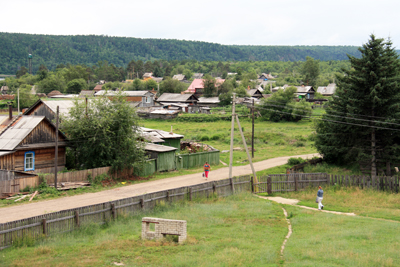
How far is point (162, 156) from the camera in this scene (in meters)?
35.4

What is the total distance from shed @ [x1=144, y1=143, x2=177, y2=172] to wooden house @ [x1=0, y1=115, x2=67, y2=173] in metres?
7.65

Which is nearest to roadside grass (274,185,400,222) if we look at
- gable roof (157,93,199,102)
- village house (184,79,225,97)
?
gable roof (157,93,199,102)

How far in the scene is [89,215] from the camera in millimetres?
18141

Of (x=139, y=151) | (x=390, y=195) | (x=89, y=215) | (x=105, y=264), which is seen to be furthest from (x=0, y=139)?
(x=390, y=195)

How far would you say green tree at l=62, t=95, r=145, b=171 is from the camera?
102 ft

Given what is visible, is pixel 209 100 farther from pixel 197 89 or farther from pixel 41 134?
pixel 41 134

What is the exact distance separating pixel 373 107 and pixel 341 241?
72.6 ft

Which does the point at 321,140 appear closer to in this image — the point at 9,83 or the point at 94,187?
the point at 94,187

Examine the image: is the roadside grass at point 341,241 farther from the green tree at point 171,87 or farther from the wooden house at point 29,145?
the green tree at point 171,87

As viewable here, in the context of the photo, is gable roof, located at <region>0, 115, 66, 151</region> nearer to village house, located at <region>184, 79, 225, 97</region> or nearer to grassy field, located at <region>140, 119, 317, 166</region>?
grassy field, located at <region>140, 119, 317, 166</region>

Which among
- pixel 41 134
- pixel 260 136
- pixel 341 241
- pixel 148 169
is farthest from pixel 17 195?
pixel 260 136

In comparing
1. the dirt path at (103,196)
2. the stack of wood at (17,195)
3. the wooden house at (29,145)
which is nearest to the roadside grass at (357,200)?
the dirt path at (103,196)

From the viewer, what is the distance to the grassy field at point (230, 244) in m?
13.2

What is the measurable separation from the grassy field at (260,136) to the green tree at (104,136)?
1340 cm
